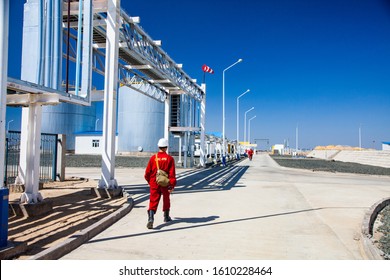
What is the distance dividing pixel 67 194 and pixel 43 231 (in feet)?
15.3

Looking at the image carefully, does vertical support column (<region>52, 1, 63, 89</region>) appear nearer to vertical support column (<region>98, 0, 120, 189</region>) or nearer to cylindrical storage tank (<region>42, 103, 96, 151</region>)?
vertical support column (<region>98, 0, 120, 189</region>)

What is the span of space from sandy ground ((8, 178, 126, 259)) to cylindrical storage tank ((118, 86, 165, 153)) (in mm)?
43736

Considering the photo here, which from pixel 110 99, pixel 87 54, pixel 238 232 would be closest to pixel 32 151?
pixel 87 54

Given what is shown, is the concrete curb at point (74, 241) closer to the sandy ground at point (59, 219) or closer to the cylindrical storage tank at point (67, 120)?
the sandy ground at point (59, 219)

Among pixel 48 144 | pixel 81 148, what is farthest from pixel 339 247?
pixel 81 148

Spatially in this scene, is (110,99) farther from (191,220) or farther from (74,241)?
(74,241)

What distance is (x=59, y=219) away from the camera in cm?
714

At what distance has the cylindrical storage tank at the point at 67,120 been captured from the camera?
57250mm

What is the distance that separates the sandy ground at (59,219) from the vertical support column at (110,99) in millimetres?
767

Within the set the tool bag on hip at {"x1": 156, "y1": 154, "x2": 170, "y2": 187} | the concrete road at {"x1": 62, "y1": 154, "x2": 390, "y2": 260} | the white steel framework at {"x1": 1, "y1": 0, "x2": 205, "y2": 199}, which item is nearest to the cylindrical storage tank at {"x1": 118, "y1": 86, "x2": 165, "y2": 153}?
the white steel framework at {"x1": 1, "y1": 0, "x2": 205, "y2": 199}

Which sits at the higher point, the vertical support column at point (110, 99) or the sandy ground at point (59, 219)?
the vertical support column at point (110, 99)

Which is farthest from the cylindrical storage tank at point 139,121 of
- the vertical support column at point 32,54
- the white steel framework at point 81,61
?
the vertical support column at point 32,54

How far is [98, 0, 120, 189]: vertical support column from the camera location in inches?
406
